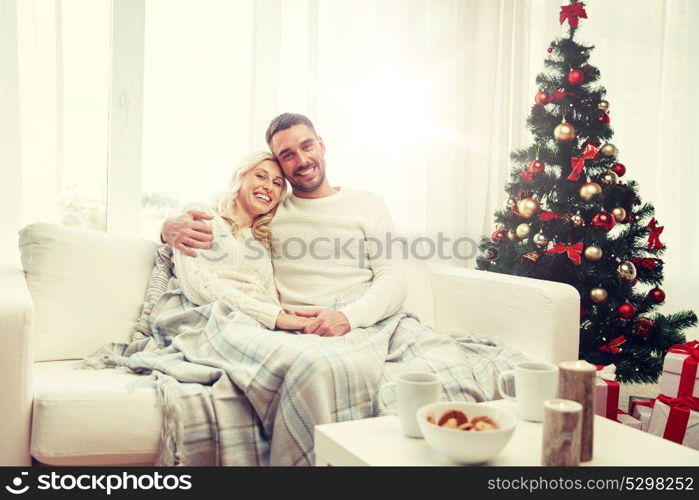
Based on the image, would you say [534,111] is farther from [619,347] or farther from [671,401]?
[671,401]

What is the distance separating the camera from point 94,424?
138 cm

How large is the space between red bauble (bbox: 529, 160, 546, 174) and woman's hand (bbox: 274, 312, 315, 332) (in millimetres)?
1205

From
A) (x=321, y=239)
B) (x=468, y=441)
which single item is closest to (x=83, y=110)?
(x=321, y=239)

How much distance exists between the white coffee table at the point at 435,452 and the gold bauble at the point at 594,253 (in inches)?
52.9

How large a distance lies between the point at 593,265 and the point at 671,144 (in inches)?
59.4

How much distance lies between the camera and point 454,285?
224cm

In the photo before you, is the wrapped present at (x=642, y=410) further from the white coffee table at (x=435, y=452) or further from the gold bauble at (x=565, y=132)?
the white coffee table at (x=435, y=452)

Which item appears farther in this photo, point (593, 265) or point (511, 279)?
point (593, 265)

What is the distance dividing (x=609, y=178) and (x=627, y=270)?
0.36 meters

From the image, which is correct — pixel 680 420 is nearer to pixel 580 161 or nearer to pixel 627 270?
pixel 627 270

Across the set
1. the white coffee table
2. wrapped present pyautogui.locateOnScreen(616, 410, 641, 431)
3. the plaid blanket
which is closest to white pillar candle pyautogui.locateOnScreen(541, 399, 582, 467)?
the white coffee table

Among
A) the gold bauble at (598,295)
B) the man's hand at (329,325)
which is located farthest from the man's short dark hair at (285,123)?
the gold bauble at (598,295)

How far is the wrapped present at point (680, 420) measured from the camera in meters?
1.96

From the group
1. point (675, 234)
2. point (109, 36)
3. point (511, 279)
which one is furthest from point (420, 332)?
point (675, 234)
